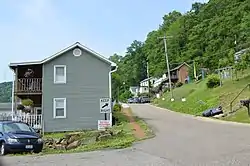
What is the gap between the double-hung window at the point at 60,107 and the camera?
27620 mm

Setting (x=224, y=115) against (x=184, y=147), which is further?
(x=224, y=115)

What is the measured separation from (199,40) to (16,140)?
71537 millimetres

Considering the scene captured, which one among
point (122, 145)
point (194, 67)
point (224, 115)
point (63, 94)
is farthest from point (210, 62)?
point (122, 145)

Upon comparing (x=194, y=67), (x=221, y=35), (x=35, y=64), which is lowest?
(x=35, y=64)

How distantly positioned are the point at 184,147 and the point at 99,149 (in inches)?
136

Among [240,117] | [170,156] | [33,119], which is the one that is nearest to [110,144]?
[170,156]

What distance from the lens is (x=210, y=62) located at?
75.7 meters

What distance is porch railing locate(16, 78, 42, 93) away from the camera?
28492 millimetres

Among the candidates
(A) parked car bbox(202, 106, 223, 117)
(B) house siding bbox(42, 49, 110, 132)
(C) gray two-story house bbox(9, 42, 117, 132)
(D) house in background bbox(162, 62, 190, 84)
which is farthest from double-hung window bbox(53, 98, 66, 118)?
(D) house in background bbox(162, 62, 190, 84)

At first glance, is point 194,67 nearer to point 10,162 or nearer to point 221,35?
point 221,35

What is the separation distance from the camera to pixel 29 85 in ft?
95.4

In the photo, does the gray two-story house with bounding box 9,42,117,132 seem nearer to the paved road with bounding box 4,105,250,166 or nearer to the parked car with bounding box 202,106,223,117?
the parked car with bounding box 202,106,223,117

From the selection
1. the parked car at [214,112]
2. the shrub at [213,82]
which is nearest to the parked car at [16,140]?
the parked car at [214,112]

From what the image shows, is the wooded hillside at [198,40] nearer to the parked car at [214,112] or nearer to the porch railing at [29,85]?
the parked car at [214,112]
